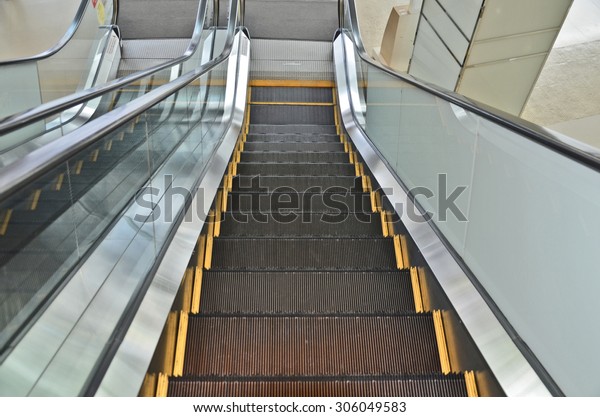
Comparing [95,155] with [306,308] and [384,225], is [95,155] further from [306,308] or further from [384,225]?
[384,225]

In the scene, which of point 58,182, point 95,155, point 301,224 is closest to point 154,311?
point 95,155

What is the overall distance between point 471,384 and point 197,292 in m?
1.48

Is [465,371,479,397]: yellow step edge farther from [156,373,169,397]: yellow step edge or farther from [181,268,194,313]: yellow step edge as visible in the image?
[181,268,194,313]: yellow step edge

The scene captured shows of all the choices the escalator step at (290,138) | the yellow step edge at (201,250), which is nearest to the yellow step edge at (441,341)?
the yellow step edge at (201,250)

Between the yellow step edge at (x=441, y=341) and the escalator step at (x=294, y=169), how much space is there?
8.95 ft

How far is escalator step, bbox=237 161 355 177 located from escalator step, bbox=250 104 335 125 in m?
2.90

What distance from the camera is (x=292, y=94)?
29.7 ft

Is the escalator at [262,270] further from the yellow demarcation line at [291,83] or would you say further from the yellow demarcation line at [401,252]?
the yellow demarcation line at [291,83]

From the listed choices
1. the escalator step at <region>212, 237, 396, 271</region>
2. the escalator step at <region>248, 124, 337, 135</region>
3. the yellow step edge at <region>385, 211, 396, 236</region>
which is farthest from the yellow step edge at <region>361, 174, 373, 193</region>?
the escalator step at <region>248, 124, 337, 135</region>

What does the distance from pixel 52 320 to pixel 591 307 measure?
65.5 inches

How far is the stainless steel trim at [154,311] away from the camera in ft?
6.73

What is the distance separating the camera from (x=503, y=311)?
2389mm

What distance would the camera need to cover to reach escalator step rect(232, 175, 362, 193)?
4.96 metres

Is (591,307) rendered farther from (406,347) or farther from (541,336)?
(406,347)
